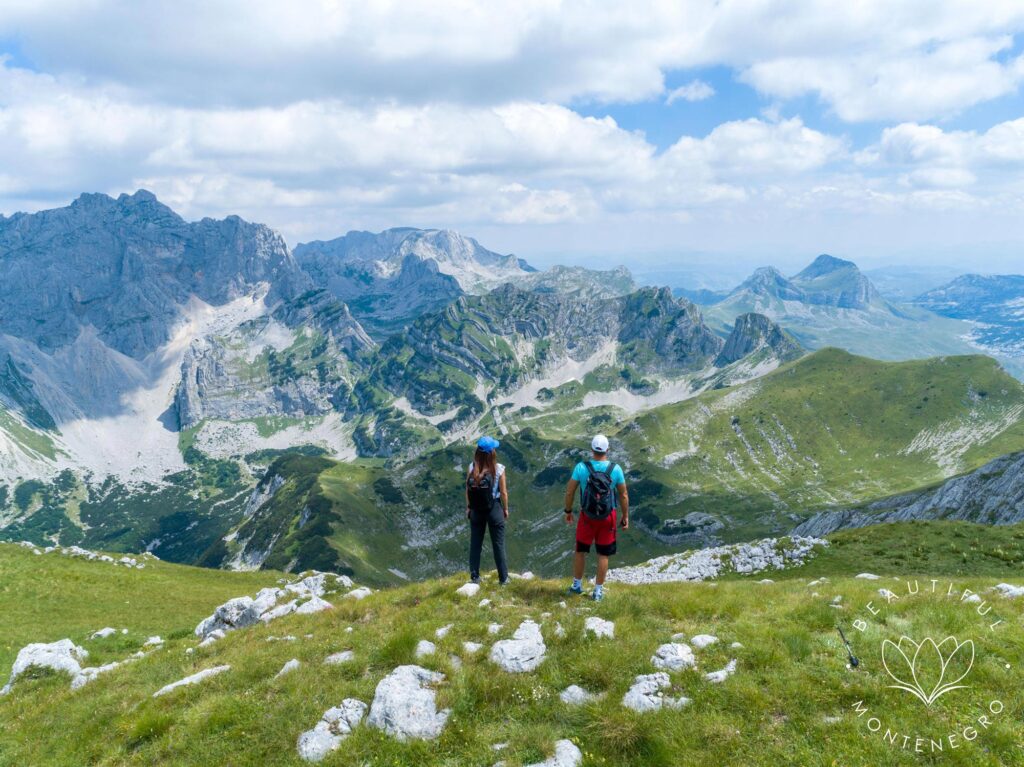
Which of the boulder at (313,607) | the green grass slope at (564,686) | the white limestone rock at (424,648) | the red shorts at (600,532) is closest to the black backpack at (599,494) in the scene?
the red shorts at (600,532)

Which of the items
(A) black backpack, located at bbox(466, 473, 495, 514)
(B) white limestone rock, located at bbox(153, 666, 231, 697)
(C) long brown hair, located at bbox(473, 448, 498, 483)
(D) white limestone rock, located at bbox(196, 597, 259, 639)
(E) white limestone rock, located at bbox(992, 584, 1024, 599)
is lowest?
(D) white limestone rock, located at bbox(196, 597, 259, 639)

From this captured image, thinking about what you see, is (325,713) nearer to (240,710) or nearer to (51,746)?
(240,710)

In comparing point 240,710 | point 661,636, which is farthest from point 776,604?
point 240,710

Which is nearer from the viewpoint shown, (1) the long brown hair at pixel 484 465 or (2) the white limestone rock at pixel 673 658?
(2) the white limestone rock at pixel 673 658

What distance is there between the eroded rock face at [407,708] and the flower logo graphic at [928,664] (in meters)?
9.96

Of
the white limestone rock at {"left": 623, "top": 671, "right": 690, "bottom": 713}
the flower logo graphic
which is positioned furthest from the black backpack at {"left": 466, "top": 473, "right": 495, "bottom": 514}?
the flower logo graphic

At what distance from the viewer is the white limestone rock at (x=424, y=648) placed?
1395cm

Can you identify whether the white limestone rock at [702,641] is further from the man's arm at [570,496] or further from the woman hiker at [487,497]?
the woman hiker at [487,497]

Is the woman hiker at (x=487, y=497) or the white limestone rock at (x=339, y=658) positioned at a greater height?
the woman hiker at (x=487, y=497)

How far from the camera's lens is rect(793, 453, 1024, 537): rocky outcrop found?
255ft

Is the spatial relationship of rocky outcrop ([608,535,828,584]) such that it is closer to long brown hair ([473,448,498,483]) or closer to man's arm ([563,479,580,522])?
man's arm ([563,479,580,522])

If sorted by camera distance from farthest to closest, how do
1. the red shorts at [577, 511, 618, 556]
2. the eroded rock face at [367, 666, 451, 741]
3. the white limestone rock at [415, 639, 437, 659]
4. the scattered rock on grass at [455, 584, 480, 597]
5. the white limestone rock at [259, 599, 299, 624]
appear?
the white limestone rock at [259, 599, 299, 624] < the scattered rock on grass at [455, 584, 480, 597] < the red shorts at [577, 511, 618, 556] < the white limestone rock at [415, 639, 437, 659] < the eroded rock face at [367, 666, 451, 741]

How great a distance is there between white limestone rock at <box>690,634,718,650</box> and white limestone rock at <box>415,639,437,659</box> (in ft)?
22.5

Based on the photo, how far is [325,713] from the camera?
1195 centimetres
